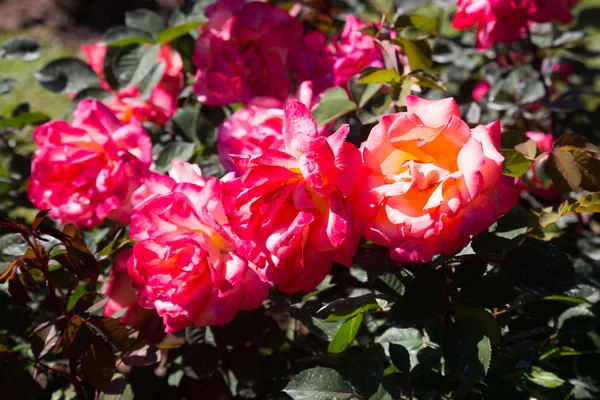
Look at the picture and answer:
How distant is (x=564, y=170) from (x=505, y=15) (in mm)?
403

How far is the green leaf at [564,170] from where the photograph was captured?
2.73 ft

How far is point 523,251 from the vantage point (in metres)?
0.77

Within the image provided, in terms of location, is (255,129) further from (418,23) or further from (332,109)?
(418,23)

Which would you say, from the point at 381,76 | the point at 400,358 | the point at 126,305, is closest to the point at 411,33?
the point at 381,76

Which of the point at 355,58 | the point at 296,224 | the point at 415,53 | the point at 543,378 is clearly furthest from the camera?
the point at 355,58

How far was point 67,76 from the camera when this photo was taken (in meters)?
1.30

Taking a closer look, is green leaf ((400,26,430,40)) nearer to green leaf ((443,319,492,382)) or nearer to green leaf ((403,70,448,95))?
green leaf ((403,70,448,95))

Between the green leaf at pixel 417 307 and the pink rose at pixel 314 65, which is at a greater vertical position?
the pink rose at pixel 314 65

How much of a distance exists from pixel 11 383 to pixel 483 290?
26.3 inches

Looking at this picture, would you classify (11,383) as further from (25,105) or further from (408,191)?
(25,105)

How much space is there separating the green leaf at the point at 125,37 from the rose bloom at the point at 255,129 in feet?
1.11

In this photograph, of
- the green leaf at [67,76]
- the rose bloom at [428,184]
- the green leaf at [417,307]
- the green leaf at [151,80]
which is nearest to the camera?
the rose bloom at [428,184]

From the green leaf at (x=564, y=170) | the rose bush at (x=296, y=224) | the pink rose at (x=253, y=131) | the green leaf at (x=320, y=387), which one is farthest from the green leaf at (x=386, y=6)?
the green leaf at (x=320, y=387)

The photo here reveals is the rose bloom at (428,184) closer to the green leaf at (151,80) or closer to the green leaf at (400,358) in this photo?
the green leaf at (400,358)
